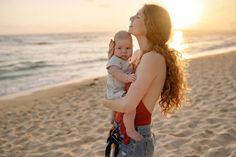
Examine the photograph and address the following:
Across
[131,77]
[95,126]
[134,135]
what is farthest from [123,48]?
[95,126]

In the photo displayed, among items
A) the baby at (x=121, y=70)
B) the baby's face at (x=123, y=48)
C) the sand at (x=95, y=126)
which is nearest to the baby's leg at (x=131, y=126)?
the baby at (x=121, y=70)

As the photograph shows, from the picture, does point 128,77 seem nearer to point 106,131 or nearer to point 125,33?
point 125,33

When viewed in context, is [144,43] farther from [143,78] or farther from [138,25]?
[143,78]

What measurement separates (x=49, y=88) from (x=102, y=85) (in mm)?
2066

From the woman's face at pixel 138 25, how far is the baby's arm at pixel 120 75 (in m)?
0.28

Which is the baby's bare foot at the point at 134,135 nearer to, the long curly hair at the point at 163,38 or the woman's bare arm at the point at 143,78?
the woman's bare arm at the point at 143,78

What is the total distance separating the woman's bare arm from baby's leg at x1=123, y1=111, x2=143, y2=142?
62 mm

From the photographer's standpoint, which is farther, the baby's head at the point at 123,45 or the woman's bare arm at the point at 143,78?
the baby's head at the point at 123,45

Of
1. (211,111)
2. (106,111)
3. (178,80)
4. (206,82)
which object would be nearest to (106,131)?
(106,111)

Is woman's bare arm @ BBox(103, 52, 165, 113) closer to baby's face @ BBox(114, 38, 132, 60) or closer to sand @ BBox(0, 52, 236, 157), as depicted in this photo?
baby's face @ BBox(114, 38, 132, 60)

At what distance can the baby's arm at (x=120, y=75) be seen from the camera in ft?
6.99

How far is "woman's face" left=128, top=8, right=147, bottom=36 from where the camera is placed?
2.16 meters

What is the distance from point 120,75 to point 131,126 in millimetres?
355

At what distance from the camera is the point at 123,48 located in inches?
92.5
